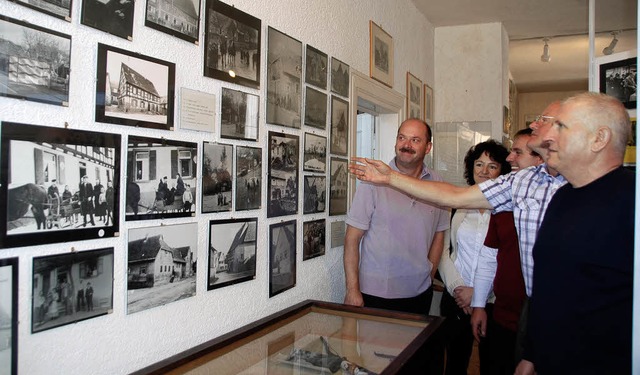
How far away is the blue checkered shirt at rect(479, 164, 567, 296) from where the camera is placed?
6.20 ft

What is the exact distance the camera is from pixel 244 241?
2199mm

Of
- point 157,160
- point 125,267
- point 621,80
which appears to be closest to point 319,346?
point 125,267

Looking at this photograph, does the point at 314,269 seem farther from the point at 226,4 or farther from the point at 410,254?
the point at 226,4

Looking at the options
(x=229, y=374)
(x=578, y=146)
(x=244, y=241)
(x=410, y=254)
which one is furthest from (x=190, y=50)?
(x=410, y=254)

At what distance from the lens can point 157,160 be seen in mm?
1729

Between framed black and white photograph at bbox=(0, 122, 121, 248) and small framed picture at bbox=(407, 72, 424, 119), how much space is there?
128 inches

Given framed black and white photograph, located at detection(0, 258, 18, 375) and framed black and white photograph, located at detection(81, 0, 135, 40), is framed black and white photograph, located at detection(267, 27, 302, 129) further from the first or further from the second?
framed black and white photograph, located at detection(0, 258, 18, 375)

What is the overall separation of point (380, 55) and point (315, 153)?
4.32 feet

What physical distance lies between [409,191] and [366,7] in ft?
6.35

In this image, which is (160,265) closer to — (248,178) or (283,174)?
(248,178)

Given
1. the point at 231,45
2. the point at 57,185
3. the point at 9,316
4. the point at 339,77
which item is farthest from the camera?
the point at 339,77

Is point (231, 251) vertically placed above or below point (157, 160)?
below

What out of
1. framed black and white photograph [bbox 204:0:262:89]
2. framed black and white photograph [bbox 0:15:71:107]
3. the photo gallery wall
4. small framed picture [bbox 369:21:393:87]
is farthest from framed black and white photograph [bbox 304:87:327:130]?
framed black and white photograph [bbox 0:15:71:107]

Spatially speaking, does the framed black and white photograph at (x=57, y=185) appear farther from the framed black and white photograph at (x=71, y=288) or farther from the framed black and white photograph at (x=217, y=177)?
the framed black and white photograph at (x=217, y=177)
